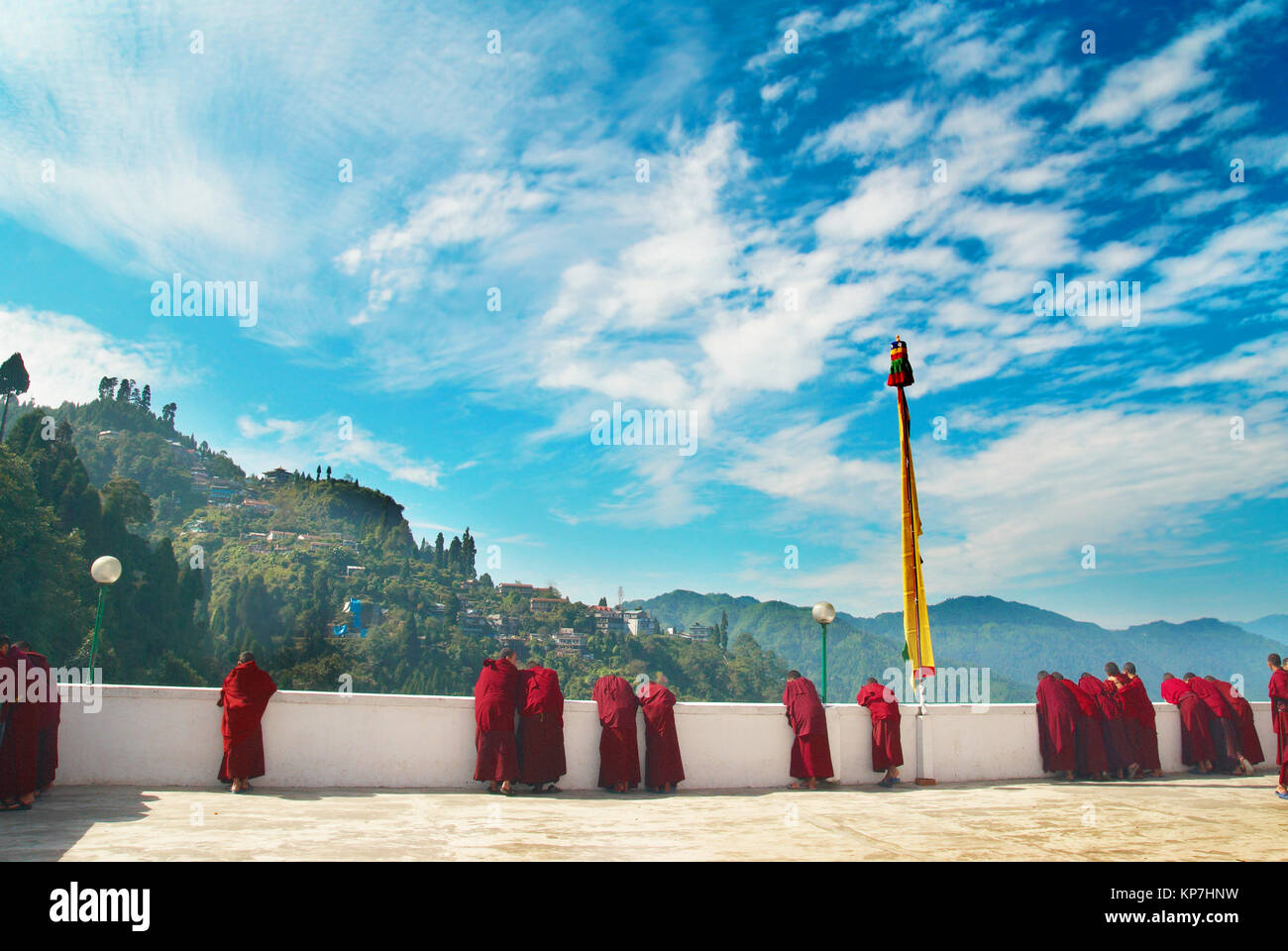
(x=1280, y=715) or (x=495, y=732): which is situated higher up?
(x=495, y=732)

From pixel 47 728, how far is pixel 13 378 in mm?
129216

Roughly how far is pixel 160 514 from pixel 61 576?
93.2m

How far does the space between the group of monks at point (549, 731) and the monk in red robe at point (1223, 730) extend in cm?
862

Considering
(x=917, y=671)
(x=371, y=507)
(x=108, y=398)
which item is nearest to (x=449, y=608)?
(x=371, y=507)

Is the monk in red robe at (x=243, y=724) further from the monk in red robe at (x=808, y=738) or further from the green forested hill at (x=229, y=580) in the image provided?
the green forested hill at (x=229, y=580)

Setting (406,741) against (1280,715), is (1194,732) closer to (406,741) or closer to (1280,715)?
(1280,715)

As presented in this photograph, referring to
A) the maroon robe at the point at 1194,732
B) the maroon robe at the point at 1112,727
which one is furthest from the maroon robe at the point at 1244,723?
the maroon robe at the point at 1112,727

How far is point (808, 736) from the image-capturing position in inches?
400

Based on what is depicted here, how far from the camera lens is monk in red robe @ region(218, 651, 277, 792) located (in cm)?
819

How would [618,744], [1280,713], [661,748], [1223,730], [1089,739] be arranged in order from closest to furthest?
[618,744], [661,748], [1280,713], [1089,739], [1223,730]

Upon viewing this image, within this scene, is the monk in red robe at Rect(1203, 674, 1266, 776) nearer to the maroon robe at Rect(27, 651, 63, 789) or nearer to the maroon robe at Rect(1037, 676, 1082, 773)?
the maroon robe at Rect(1037, 676, 1082, 773)

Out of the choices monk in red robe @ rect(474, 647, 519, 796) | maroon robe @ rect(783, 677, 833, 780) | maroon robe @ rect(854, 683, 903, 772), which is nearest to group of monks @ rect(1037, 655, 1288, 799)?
maroon robe @ rect(854, 683, 903, 772)

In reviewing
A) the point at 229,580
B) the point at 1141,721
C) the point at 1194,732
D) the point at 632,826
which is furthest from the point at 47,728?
the point at 229,580

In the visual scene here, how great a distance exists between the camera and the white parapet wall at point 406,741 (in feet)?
27.2
